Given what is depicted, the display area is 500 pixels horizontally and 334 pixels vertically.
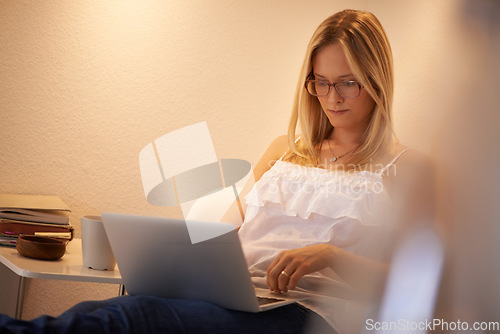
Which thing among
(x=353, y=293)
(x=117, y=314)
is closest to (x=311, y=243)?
(x=353, y=293)

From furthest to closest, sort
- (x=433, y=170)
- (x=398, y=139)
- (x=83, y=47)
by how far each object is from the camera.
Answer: (x=83, y=47), (x=398, y=139), (x=433, y=170)

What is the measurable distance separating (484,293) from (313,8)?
1.16 meters

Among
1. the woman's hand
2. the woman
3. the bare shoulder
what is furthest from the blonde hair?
the woman's hand

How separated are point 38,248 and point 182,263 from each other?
45 centimetres

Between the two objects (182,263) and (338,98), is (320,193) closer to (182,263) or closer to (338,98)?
(338,98)

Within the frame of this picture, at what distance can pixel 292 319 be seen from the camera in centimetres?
99

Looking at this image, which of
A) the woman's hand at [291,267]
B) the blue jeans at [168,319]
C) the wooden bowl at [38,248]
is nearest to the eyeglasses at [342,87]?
the woman's hand at [291,267]

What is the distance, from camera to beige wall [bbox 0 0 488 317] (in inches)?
64.4

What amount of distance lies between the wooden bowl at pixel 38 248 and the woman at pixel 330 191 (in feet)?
1.06

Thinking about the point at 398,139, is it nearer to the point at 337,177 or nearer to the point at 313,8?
the point at 337,177

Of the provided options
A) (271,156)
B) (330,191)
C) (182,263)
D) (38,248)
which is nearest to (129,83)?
(271,156)

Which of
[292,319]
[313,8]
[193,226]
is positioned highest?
[313,8]

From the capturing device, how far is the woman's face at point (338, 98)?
1327 millimetres

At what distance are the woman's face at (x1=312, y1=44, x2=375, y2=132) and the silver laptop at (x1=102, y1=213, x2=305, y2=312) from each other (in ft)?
1.71
